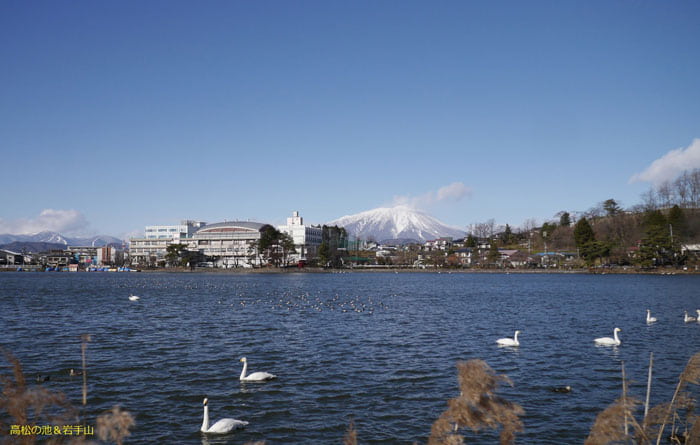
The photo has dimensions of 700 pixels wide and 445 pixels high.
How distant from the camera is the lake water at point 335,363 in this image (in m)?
13.4

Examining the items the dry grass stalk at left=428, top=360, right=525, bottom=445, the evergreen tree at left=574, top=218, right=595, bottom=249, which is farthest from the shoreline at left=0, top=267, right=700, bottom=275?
the dry grass stalk at left=428, top=360, right=525, bottom=445

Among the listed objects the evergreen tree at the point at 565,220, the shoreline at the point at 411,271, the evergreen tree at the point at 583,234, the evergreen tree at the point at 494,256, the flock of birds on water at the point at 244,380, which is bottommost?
the shoreline at the point at 411,271

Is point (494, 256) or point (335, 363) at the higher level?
point (494, 256)

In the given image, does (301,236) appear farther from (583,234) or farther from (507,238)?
(583,234)

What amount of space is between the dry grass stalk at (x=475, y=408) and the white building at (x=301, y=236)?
527 ft

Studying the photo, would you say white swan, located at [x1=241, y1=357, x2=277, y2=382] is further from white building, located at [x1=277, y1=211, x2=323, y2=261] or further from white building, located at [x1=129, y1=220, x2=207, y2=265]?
white building, located at [x1=129, y1=220, x2=207, y2=265]

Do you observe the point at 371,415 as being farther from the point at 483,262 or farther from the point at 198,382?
the point at 483,262

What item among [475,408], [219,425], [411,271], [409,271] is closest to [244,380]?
[219,425]

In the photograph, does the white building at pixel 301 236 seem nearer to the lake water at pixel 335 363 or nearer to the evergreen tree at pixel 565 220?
the evergreen tree at pixel 565 220

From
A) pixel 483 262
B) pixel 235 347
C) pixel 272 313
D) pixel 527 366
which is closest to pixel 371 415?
pixel 527 366

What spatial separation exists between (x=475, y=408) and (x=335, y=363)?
15716 millimetres

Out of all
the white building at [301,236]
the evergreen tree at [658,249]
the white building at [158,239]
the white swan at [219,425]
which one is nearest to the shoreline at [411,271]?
the evergreen tree at [658,249]

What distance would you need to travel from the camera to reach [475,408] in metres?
4.93

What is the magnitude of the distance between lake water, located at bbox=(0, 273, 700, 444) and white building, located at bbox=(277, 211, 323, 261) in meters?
133
